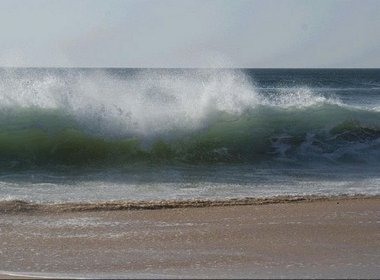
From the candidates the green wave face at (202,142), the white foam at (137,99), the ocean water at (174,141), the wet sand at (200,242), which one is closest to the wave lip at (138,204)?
the wet sand at (200,242)

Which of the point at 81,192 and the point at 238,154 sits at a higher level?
the point at 238,154

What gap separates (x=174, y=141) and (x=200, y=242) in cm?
889

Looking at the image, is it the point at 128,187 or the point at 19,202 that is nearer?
the point at 19,202

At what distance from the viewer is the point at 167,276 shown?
617 cm

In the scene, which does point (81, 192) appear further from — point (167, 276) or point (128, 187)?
point (167, 276)

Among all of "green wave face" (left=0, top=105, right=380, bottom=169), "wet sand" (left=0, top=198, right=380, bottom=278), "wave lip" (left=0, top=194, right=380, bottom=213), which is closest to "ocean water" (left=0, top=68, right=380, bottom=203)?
"green wave face" (left=0, top=105, right=380, bottom=169)

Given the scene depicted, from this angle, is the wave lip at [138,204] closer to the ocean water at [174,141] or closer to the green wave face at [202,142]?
the ocean water at [174,141]

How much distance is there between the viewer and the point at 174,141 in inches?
646

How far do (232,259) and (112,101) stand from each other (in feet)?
41.0

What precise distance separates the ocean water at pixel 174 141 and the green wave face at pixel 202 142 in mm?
28

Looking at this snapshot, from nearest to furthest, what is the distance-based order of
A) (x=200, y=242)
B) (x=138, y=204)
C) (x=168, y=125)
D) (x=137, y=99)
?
(x=200, y=242) → (x=138, y=204) → (x=168, y=125) → (x=137, y=99)

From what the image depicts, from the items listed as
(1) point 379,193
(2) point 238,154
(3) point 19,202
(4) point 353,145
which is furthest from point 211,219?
(4) point 353,145

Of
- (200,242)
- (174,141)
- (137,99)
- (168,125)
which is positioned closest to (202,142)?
(174,141)

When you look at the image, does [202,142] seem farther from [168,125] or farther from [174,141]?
[168,125]
